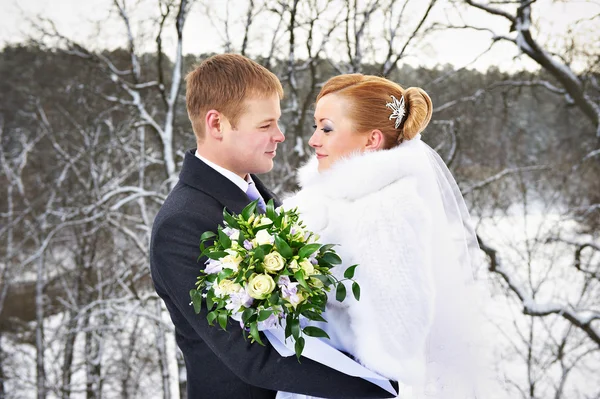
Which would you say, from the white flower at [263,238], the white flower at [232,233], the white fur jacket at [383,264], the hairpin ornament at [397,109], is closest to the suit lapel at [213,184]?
the white fur jacket at [383,264]

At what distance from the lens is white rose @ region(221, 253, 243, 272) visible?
149 cm

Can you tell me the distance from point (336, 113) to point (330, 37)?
6.99 meters

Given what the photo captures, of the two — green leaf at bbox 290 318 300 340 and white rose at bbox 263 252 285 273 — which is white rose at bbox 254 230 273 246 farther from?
green leaf at bbox 290 318 300 340

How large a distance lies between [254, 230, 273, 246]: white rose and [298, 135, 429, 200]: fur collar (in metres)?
0.49

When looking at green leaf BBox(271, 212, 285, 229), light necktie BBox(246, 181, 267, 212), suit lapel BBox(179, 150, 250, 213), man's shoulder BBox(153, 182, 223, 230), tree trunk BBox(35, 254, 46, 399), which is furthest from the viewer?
tree trunk BBox(35, 254, 46, 399)

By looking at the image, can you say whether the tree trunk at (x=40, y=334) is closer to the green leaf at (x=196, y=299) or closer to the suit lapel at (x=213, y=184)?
the suit lapel at (x=213, y=184)

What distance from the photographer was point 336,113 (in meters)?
2.27

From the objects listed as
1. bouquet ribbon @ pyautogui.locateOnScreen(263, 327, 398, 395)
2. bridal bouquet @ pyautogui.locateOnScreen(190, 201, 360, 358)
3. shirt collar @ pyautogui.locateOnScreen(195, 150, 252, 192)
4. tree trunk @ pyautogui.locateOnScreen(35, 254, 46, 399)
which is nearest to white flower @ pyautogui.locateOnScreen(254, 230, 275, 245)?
bridal bouquet @ pyautogui.locateOnScreen(190, 201, 360, 358)

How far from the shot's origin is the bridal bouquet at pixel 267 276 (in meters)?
1.49

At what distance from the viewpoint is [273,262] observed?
4.86 ft

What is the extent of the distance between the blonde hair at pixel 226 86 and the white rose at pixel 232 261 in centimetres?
70

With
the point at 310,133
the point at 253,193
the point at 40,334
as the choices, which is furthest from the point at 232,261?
the point at 40,334

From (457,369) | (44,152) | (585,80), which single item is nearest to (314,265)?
Answer: (457,369)

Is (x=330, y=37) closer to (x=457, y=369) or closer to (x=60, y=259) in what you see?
(x=457, y=369)
